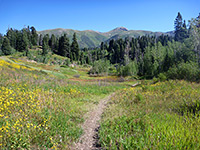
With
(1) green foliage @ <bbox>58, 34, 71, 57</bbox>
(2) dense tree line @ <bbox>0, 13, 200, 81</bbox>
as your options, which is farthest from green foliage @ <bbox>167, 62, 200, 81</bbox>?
(1) green foliage @ <bbox>58, 34, 71, 57</bbox>

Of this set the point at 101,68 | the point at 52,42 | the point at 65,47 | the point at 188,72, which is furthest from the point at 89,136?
the point at 52,42

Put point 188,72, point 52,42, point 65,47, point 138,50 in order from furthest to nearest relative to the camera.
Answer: point 138,50 < point 52,42 < point 65,47 < point 188,72

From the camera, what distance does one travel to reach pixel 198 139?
3.99m

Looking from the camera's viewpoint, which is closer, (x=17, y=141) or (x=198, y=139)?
(x=198, y=139)

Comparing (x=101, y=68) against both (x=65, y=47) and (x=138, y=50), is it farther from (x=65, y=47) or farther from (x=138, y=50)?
(x=138, y=50)

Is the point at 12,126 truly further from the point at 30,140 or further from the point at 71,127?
the point at 71,127

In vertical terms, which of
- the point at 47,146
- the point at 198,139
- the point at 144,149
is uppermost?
the point at 198,139

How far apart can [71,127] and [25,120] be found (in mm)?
1848

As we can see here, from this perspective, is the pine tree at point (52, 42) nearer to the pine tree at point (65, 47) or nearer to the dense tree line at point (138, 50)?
the dense tree line at point (138, 50)

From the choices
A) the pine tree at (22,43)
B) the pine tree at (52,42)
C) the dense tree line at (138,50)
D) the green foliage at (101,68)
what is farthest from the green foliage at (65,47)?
the green foliage at (101,68)

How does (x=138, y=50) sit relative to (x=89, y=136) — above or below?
above

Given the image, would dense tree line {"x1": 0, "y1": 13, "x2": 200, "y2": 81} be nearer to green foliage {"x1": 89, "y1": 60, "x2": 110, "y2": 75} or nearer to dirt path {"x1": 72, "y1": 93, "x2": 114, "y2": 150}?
green foliage {"x1": 89, "y1": 60, "x2": 110, "y2": 75}

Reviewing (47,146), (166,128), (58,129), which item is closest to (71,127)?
(58,129)

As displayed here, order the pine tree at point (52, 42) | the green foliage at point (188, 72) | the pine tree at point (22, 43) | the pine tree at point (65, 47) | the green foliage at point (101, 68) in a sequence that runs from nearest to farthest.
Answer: the green foliage at point (188, 72)
the green foliage at point (101, 68)
the pine tree at point (22, 43)
the pine tree at point (65, 47)
the pine tree at point (52, 42)
